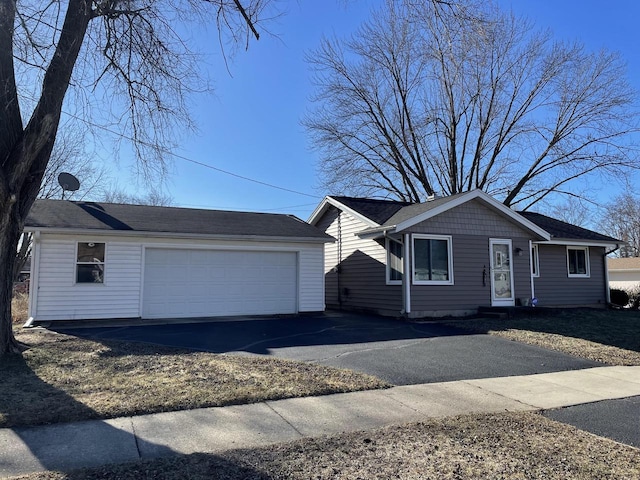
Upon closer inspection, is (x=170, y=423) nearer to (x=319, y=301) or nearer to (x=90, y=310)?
(x=90, y=310)

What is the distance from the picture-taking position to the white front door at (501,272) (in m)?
15.9

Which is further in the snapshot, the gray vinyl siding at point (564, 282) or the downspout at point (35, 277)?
the gray vinyl siding at point (564, 282)

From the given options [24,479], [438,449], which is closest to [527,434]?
[438,449]

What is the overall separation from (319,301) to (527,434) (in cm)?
1098

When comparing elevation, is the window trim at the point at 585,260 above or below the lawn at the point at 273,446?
above

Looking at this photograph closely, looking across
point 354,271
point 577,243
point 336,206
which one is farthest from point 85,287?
point 577,243

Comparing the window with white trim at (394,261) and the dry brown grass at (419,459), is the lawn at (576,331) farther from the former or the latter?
the dry brown grass at (419,459)

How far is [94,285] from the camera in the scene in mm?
12711

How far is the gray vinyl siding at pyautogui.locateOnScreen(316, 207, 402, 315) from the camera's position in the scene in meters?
15.5

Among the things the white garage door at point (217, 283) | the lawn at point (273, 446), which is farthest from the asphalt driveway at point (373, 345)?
the white garage door at point (217, 283)

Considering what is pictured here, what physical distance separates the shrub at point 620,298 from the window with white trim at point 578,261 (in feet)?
9.84

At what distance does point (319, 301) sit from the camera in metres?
15.5

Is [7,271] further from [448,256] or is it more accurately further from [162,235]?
[448,256]

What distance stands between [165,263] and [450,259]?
9099mm
